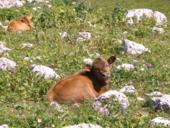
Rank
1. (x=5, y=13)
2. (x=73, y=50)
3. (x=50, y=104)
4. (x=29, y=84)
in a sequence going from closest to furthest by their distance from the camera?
(x=50, y=104), (x=29, y=84), (x=73, y=50), (x=5, y=13)

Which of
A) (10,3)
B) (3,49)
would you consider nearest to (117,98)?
(3,49)

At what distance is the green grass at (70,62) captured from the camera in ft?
41.7

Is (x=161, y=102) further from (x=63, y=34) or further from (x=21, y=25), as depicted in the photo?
(x=21, y=25)

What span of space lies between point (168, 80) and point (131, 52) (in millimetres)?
3260

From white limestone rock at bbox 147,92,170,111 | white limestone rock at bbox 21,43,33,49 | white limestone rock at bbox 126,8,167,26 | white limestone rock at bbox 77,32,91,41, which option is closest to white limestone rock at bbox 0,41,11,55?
white limestone rock at bbox 21,43,33,49

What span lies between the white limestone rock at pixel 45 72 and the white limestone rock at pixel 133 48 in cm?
437

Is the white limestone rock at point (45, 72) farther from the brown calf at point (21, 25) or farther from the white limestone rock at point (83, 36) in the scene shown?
the brown calf at point (21, 25)

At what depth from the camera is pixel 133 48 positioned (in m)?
20.2

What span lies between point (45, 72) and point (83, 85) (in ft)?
5.28

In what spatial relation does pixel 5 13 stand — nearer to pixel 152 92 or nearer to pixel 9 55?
pixel 9 55

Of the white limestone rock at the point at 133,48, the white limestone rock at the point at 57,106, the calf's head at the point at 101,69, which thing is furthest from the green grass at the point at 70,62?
the calf's head at the point at 101,69

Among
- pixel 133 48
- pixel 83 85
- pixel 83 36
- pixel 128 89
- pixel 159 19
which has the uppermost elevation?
pixel 83 85

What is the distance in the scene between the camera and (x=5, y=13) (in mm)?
25609

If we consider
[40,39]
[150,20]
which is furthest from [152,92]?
[150,20]
